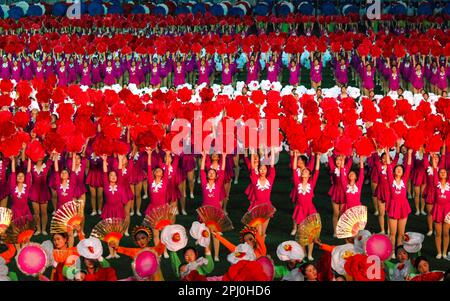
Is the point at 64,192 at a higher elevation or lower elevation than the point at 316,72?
lower

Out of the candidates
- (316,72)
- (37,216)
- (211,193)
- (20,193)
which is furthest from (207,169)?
(316,72)

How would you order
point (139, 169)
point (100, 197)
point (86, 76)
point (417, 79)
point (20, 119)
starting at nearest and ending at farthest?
point (139, 169), point (100, 197), point (20, 119), point (417, 79), point (86, 76)

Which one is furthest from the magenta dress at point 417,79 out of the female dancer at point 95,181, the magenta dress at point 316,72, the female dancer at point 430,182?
the female dancer at point 95,181

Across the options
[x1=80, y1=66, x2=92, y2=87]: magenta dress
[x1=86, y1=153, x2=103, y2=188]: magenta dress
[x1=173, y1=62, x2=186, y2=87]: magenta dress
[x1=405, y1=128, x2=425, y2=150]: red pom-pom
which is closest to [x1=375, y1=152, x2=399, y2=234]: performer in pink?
[x1=405, y1=128, x2=425, y2=150]: red pom-pom

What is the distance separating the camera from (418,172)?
14.7 m

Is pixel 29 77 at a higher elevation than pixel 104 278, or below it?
higher

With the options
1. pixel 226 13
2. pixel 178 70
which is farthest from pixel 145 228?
pixel 226 13

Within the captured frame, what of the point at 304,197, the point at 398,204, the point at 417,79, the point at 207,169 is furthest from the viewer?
the point at 417,79

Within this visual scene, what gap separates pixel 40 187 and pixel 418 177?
498 centimetres

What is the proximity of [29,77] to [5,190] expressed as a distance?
32.0 ft

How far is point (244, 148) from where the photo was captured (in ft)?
50.5

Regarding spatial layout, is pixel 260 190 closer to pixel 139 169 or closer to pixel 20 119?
pixel 139 169

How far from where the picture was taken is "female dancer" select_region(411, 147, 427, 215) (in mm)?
14633
